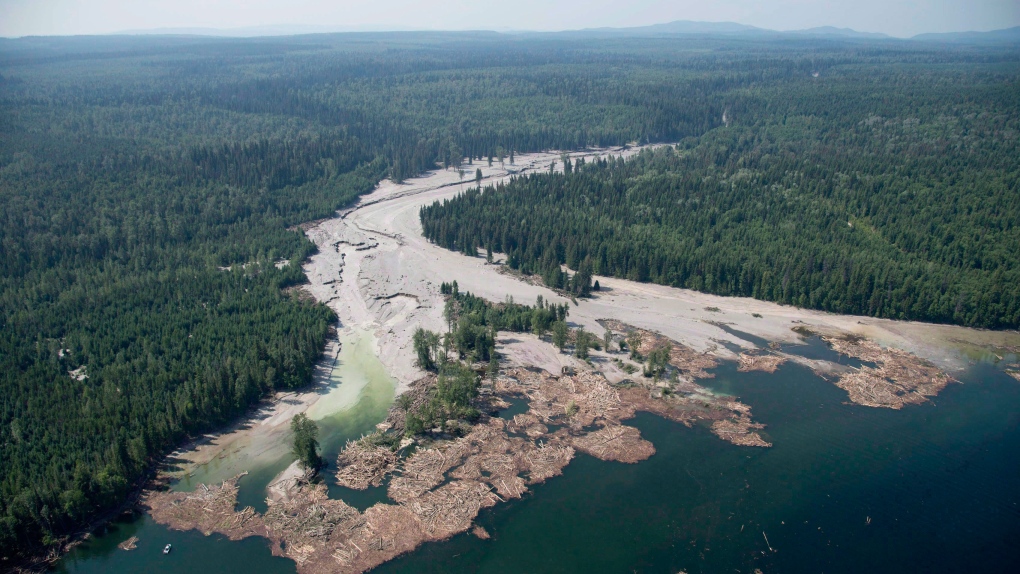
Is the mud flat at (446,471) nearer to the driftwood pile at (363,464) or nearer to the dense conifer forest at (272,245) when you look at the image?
the driftwood pile at (363,464)

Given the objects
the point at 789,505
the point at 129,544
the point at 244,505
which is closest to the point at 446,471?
the point at 244,505

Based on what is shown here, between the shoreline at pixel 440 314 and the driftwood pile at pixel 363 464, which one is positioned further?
the shoreline at pixel 440 314

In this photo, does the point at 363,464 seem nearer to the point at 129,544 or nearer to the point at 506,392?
the point at 129,544

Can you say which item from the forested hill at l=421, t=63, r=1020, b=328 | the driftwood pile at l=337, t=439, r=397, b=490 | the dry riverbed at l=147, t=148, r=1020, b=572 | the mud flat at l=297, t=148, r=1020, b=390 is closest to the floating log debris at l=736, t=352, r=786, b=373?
the dry riverbed at l=147, t=148, r=1020, b=572

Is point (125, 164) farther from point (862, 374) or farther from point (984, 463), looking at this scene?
point (984, 463)

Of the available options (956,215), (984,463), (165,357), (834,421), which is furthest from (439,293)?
(956,215)

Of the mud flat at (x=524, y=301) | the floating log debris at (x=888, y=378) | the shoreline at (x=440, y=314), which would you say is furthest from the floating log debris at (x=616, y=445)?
the floating log debris at (x=888, y=378)

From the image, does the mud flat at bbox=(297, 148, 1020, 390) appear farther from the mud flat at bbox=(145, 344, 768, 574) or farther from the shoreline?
the mud flat at bbox=(145, 344, 768, 574)
